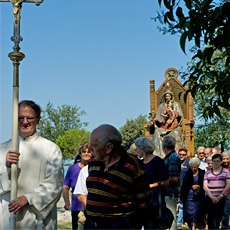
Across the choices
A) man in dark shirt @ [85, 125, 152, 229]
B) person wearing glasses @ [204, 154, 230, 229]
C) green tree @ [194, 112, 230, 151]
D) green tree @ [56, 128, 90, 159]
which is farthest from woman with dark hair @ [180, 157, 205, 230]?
green tree @ [56, 128, 90, 159]

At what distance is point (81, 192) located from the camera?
21.5 feet

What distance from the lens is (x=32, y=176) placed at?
185 inches

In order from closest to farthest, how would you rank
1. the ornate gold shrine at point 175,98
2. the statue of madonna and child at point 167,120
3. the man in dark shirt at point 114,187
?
the man in dark shirt at point 114,187 → the statue of madonna and child at point 167,120 → the ornate gold shrine at point 175,98

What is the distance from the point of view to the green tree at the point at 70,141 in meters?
67.0

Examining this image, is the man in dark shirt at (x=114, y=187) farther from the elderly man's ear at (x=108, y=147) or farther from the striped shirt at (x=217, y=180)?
the striped shirt at (x=217, y=180)

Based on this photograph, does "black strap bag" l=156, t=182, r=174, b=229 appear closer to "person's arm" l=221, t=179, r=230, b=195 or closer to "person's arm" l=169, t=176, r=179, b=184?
"person's arm" l=169, t=176, r=179, b=184

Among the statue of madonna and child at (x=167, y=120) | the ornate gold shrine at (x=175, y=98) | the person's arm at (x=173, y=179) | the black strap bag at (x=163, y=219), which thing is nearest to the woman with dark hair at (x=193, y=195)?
the person's arm at (x=173, y=179)

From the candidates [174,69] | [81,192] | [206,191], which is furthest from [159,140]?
[81,192]

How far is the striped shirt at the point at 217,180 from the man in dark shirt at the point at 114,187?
6.24 m

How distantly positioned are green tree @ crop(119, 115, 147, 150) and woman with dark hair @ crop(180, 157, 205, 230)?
5179 centimetres

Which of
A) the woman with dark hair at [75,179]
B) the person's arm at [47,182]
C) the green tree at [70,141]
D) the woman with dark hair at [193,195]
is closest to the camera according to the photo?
the person's arm at [47,182]

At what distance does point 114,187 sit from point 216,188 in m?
6.63

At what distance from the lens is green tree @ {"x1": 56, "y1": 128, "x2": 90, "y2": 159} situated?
67000 mm

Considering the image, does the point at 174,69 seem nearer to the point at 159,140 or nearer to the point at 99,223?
Result: the point at 159,140
